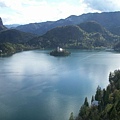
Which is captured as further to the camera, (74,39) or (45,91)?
A: (74,39)

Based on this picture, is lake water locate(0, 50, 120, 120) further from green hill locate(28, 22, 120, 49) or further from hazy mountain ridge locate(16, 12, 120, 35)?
hazy mountain ridge locate(16, 12, 120, 35)

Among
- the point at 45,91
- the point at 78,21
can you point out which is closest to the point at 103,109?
the point at 45,91

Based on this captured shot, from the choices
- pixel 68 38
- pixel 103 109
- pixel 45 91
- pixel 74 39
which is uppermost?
pixel 68 38

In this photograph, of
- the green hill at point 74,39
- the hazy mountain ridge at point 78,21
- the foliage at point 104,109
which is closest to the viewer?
the foliage at point 104,109

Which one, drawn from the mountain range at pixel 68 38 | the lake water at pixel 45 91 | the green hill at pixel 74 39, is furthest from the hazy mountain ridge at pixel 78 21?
the lake water at pixel 45 91

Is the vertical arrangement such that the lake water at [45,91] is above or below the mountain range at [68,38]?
below

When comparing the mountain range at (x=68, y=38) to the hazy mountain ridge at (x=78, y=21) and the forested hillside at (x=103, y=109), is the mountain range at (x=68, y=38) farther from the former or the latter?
the forested hillside at (x=103, y=109)

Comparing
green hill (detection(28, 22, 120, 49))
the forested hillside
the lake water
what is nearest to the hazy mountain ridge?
green hill (detection(28, 22, 120, 49))

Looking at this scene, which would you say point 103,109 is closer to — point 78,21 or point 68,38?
point 68,38

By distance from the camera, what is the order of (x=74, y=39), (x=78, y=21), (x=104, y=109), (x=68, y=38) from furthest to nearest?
Answer: (x=78, y=21)
(x=68, y=38)
(x=74, y=39)
(x=104, y=109)

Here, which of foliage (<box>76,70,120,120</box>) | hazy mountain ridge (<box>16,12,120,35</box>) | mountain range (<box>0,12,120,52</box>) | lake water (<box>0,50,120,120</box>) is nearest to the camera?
foliage (<box>76,70,120,120</box>)

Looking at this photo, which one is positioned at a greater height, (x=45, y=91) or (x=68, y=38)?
(x=68, y=38)
